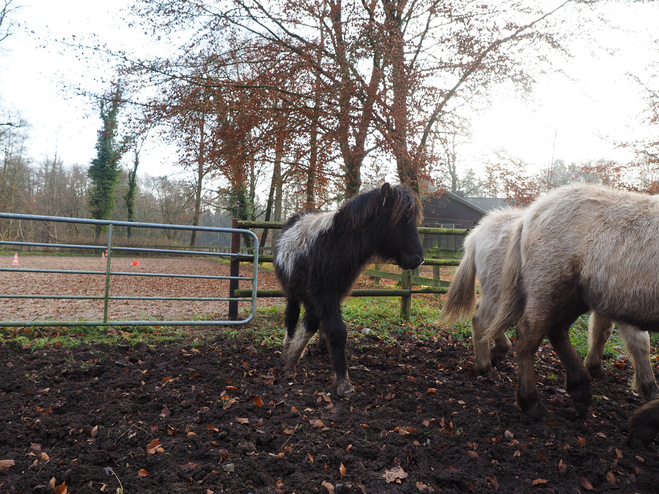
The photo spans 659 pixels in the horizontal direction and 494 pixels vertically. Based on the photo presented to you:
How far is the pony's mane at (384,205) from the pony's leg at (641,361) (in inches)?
81.5

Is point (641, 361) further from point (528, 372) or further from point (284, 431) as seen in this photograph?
point (284, 431)

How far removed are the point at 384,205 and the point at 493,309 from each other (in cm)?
155

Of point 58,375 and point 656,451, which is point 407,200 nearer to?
point 656,451

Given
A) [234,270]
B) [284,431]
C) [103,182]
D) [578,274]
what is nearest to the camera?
[284,431]

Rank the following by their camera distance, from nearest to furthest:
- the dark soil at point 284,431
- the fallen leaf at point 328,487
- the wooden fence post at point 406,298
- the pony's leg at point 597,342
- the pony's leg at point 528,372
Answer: the fallen leaf at point 328,487
the dark soil at point 284,431
the pony's leg at point 528,372
the pony's leg at point 597,342
the wooden fence post at point 406,298

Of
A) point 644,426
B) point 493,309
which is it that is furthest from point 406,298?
point 644,426

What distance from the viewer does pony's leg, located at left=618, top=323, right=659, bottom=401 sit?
333 centimetres

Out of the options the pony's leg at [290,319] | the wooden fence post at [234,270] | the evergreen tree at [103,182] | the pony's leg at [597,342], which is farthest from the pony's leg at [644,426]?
the evergreen tree at [103,182]

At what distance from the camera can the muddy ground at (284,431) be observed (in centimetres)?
206

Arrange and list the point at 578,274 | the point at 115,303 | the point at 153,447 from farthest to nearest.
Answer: the point at 115,303
the point at 578,274
the point at 153,447

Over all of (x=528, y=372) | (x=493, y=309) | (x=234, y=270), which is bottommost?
(x=528, y=372)

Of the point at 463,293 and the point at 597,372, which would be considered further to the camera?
the point at 463,293

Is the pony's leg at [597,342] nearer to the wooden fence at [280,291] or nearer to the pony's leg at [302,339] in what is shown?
the wooden fence at [280,291]

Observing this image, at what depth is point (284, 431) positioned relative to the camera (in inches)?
97.9
